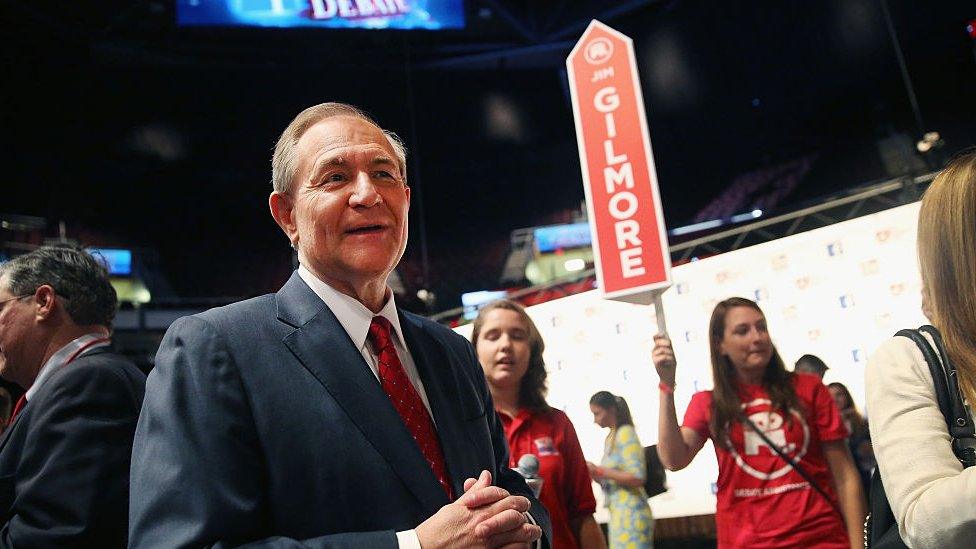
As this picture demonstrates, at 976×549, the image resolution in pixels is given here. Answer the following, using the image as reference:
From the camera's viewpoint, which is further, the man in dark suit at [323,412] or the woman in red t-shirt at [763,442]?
the woman in red t-shirt at [763,442]

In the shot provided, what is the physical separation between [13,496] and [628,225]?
8.32 ft

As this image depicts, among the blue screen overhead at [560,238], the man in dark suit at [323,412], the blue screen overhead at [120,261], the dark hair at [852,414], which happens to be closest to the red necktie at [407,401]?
the man in dark suit at [323,412]

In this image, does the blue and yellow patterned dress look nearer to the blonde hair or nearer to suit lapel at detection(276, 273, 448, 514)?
the blonde hair

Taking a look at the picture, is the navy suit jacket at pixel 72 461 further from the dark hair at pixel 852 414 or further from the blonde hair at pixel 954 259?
the dark hair at pixel 852 414

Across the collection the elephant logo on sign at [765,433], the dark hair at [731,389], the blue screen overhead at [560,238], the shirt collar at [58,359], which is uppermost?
the blue screen overhead at [560,238]

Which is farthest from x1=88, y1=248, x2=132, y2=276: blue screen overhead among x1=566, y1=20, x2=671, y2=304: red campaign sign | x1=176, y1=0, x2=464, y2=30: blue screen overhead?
x1=566, y1=20, x2=671, y2=304: red campaign sign

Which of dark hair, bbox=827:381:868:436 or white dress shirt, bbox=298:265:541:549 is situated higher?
white dress shirt, bbox=298:265:541:549

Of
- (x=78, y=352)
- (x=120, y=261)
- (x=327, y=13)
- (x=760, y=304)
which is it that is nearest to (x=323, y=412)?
(x=78, y=352)

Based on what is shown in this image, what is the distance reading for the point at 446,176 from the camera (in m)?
12.9

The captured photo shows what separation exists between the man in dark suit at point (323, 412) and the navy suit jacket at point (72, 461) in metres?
0.72

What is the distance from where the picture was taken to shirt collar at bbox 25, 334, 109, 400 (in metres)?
2.00

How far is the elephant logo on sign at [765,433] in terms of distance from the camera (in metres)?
2.73

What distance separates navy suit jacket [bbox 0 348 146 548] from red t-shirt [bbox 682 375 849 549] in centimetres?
215

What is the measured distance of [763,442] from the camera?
A: 109 inches
